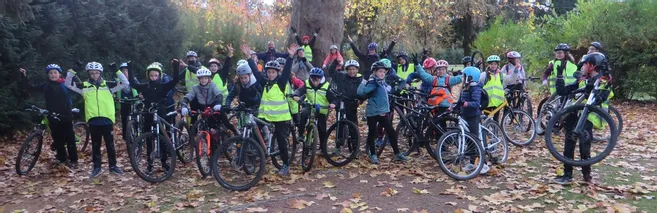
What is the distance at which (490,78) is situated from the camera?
8.95 m

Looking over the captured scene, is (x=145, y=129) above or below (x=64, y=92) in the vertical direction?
below

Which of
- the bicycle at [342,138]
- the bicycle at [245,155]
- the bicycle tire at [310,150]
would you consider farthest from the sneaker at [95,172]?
the bicycle at [342,138]

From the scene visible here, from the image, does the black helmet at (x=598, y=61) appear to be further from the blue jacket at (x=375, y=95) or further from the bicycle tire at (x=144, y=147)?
the bicycle tire at (x=144, y=147)

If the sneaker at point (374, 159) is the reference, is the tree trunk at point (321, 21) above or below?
above

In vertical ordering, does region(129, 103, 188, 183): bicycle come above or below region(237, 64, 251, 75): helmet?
below

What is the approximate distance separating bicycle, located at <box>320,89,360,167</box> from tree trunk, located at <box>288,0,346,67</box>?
18.4ft

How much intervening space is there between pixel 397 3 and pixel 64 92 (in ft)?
63.2

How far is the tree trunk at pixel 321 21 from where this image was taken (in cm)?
1343

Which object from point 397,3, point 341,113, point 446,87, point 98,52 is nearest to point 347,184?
point 341,113

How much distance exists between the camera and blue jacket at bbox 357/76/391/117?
7707 mm

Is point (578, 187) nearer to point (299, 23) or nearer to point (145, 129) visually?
point (145, 129)

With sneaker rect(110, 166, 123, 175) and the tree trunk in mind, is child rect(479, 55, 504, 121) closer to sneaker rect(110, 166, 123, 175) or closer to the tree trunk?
the tree trunk

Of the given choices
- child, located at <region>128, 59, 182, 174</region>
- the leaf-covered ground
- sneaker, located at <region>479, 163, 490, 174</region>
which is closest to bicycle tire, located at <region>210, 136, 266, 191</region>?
the leaf-covered ground

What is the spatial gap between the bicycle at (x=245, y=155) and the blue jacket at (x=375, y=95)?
1513mm
